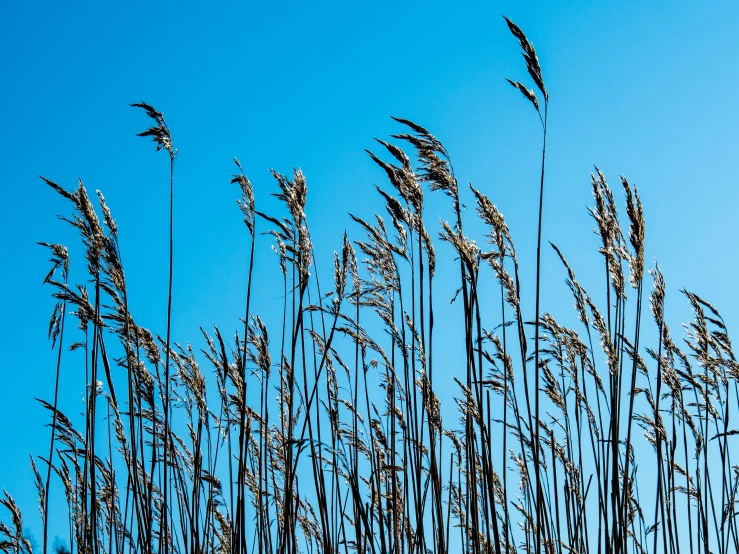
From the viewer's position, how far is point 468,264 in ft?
9.70

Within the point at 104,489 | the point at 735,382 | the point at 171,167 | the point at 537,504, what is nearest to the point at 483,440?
the point at 537,504

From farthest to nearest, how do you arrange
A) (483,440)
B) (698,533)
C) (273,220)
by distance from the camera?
1. (698,533)
2. (273,220)
3. (483,440)

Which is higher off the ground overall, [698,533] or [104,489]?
[104,489]

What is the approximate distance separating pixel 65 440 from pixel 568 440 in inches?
102

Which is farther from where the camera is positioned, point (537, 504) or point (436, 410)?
point (436, 410)

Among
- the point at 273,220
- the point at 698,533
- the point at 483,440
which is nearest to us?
the point at 483,440

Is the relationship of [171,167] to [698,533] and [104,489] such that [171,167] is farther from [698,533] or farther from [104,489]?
[698,533]

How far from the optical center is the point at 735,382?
364 centimetres

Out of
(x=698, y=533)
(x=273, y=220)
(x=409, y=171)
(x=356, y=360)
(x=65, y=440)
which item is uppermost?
(x=409, y=171)

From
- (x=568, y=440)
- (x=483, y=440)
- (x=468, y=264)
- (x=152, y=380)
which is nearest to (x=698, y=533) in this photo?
(x=568, y=440)

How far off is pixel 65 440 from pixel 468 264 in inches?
91.6

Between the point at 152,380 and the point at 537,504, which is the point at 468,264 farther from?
the point at 152,380

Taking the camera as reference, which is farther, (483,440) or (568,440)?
(568,440)

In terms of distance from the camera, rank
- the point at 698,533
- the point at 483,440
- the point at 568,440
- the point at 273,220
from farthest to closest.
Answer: the point at 568,440, the point at 698,533, the point at 273,220, the point at 483,440
